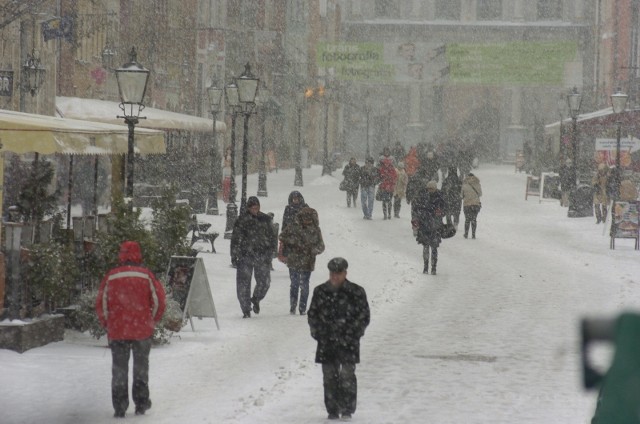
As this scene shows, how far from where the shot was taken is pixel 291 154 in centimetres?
6228

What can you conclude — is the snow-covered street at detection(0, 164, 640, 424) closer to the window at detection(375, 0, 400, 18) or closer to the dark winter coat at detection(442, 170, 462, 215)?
the dark winter coat at detection(442, 170, 462, 215)

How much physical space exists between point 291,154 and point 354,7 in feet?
90.1

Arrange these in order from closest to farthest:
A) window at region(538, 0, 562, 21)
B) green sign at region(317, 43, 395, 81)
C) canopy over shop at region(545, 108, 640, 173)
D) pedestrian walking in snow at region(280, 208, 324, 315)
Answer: pedestrian walking in snow at region(280, 208, 324, 315) → canopy over shop at region(545, 108, 640, 173) → green sign at region(317, 43, 395, 81) → window at region(538, 0, 562, 21)

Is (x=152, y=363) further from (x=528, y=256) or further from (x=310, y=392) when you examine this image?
(x=528, y=256)

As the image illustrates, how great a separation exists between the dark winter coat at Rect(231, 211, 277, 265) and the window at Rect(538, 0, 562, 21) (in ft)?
242

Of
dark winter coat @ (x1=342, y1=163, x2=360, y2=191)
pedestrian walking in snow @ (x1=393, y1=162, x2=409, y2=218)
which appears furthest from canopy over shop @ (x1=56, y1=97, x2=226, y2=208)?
pedestrian walking in snow @ (x1=393, y1=162, x2=409, y2=218)

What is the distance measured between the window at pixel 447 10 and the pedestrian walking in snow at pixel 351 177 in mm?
53991

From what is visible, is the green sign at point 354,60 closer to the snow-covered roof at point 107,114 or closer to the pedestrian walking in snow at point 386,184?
the snow-covered roof at point 107,114

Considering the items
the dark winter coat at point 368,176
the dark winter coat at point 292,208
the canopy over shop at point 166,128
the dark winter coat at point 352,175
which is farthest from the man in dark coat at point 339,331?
the dark winter coat at point 352,175

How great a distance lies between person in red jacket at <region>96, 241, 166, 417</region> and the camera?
28.7 ft

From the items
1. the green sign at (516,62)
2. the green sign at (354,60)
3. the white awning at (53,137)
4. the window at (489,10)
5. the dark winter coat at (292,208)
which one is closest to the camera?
the white awning at (53,137)

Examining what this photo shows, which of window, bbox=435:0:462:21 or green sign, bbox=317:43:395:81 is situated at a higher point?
window, bbox=435:0:462:21

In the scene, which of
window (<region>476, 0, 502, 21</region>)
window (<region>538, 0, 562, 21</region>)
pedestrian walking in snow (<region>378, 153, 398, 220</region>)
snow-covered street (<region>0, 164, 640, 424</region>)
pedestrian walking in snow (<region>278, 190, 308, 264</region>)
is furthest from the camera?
window (<region>476, 0, 502, 21</region>)

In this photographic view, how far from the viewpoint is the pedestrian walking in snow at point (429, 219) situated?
20344 mm
